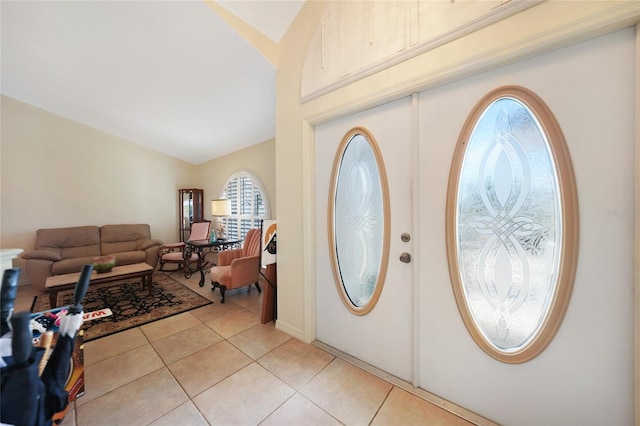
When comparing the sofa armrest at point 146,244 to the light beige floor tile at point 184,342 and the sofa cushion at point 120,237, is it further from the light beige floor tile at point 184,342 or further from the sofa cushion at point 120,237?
the light beige floor tile at point 184,342

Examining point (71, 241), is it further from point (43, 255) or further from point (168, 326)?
point (168, 326)

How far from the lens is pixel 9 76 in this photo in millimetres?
3225

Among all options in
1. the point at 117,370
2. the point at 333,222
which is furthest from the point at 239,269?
the point at 333,222

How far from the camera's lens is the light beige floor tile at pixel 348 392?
145 cm

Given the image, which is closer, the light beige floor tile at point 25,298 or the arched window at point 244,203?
the light beige floor tile at point 25,298

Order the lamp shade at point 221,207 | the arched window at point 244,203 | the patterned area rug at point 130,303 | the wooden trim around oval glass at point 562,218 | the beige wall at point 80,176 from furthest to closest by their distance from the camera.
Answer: the lamp shade at point 221,207, the arched window at point 244,203, the beige wall at point 80,176, the patterned area rug at point 130,303, the wooden trim around oval glass at point 562,218

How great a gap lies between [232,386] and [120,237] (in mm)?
4597

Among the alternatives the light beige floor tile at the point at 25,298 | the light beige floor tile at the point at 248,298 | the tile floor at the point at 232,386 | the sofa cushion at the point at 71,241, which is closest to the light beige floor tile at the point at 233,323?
the tile floor at the point at 232,386

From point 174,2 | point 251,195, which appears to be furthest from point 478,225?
point 251,195

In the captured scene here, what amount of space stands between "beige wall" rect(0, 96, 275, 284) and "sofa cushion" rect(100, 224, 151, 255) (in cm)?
33

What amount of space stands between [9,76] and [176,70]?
2652 millimetres

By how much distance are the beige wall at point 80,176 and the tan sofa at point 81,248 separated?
33cm

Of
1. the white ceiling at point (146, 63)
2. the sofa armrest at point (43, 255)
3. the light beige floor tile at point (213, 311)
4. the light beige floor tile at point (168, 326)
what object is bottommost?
the light beige floor tile at point (168, 326)

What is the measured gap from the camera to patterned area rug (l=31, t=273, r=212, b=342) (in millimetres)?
2500
